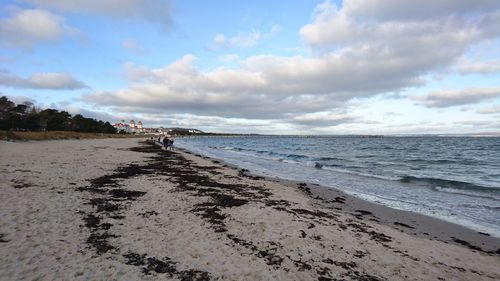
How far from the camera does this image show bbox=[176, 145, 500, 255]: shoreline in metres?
9.30

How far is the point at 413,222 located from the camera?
1114 centimetres

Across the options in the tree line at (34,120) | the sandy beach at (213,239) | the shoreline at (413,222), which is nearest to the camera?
the sandy beach at (213,239)

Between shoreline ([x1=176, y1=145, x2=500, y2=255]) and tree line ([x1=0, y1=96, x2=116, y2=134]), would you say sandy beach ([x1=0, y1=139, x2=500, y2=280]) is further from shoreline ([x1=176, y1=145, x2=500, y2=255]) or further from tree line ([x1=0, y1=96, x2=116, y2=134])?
tree line ([x1=0, y1=96, x2=116, y2=134])

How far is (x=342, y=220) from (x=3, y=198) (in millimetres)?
11056

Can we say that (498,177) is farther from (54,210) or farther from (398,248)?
(54,210)

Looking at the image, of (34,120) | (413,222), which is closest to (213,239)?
(413,222)

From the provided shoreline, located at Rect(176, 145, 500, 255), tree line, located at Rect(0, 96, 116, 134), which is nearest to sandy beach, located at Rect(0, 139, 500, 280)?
shoreline, located at Rect(176, 145, 500, 255)

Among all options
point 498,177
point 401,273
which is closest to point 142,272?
point 401,273

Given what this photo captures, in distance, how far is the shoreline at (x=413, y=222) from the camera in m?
9.30

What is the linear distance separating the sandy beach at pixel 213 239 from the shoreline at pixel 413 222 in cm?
5

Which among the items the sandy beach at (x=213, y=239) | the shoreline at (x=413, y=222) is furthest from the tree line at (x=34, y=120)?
the shoreline at (x=413, y=222)

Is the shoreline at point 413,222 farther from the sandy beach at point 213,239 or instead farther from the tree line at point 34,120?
the tree line at point 34,120

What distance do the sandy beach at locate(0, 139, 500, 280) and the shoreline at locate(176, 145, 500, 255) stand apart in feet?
0.15

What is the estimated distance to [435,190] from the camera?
18.5m
